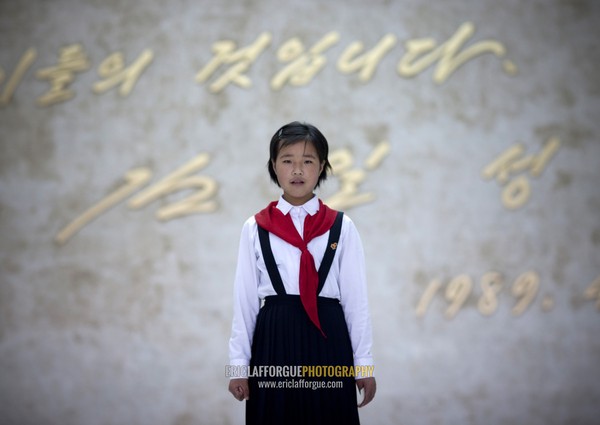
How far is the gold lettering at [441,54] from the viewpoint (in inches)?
142

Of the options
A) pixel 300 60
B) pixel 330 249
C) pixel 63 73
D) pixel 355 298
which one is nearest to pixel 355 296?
pixel 355 298

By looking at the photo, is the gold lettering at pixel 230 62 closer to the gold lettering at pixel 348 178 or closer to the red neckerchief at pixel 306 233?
the gold lettering at pixel 348 178

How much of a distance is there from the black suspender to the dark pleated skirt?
0.12ft

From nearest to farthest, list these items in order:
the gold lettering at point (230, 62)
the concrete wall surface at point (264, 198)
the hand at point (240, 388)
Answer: the hand at point (240, 388) < the concrete wall surface at point (264, 198) < the gold lettering at point (230, 62)

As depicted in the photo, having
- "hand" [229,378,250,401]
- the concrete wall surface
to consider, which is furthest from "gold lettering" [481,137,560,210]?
"hand" [229,378,250,401]

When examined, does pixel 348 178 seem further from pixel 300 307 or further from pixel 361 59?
pixel 300 307

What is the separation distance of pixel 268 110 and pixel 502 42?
1.34m

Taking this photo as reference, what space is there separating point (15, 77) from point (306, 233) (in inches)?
99.3

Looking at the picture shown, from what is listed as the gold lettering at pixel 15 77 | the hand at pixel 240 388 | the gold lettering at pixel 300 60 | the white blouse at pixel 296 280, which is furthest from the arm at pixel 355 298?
the gold lettering at pixel 15 77

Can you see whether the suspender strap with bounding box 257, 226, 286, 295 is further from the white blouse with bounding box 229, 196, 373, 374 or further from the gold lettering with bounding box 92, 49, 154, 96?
the gold lettering with bounding box 92, 49, 154, 96

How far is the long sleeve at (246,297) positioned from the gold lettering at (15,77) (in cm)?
238

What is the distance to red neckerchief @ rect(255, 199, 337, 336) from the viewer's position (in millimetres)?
1594

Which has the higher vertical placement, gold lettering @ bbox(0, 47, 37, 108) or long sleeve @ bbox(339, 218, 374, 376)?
gold lettering @ bbox(0, 47, 37, 108)

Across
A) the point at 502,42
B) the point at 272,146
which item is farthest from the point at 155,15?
the point at 272,146
